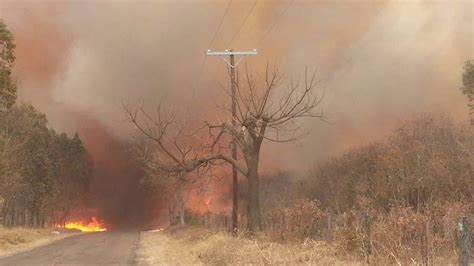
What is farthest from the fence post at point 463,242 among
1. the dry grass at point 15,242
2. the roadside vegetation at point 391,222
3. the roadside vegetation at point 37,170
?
A: the roadside vegetation at point 37,170

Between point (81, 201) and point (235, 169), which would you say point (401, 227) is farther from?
point (81, 201)

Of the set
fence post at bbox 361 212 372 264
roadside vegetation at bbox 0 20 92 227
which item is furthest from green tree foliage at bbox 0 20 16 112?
fence post at bbox 361 212 372 264

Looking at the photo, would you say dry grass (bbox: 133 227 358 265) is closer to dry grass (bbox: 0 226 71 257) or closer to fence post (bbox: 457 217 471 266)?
fence post (bbox: 457 217 471 266)

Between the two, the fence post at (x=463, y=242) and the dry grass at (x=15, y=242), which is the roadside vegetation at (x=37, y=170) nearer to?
the dry grass at (x=15, y=242)

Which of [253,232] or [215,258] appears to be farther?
[253,232]

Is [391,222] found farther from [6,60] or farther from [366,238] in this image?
[6,60]

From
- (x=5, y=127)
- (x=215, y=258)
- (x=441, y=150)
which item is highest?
(x=5, y=127)

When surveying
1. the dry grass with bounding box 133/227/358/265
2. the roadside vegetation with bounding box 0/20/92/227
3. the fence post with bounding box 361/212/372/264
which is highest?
the roadside vegetation with bounding box 0/20/92/227

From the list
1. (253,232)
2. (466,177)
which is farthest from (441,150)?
(253,232)

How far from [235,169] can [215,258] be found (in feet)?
39.1

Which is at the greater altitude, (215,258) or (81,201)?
(81,201)

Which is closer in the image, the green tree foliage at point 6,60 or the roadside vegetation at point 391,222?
the roadside vegetation at point 391,222

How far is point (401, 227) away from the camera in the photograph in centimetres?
1391

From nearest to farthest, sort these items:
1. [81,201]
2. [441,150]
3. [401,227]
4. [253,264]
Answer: [401,227]
[253,264]
[441,150]
[81,201]
